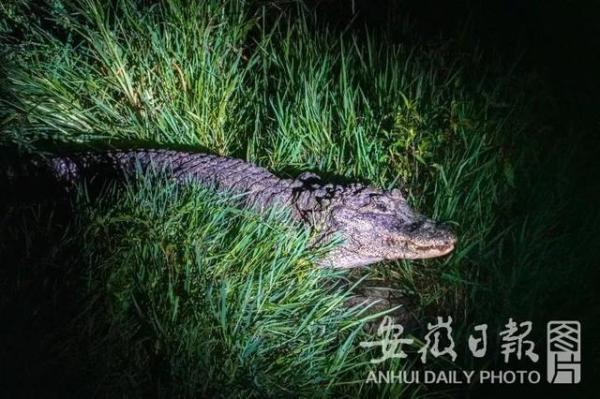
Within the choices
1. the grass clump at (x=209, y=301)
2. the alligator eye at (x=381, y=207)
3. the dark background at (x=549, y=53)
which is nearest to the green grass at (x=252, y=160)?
the grass clump at (x=209, y=301)

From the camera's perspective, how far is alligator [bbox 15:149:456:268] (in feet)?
10.7

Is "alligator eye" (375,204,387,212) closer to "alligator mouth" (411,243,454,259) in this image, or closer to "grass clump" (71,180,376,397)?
"alligator mouth" (411,243,454,259)

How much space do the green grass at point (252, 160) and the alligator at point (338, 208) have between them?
0.31ft

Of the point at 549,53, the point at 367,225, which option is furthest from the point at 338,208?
the point at 549,53

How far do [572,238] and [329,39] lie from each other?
6.29 ft

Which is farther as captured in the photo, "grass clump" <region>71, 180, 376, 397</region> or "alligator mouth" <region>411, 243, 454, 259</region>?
"alligator mouth" <region>411, 243, 454, 259</region>

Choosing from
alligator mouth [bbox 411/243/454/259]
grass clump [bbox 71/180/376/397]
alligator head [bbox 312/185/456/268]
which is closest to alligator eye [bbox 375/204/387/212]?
alligator head [bbox 312/185/456/268]

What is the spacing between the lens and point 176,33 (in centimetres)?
397

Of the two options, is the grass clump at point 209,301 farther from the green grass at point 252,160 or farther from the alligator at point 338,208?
the alligator at point 338,208

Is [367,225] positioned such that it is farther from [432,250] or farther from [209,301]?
[209,301]

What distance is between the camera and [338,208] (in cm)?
333

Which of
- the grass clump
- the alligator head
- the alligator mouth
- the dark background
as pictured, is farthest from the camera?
the dark background

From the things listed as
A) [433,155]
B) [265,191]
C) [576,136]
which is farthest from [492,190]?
[265,191]

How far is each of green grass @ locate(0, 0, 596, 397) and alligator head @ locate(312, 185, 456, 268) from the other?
3.6 inches
